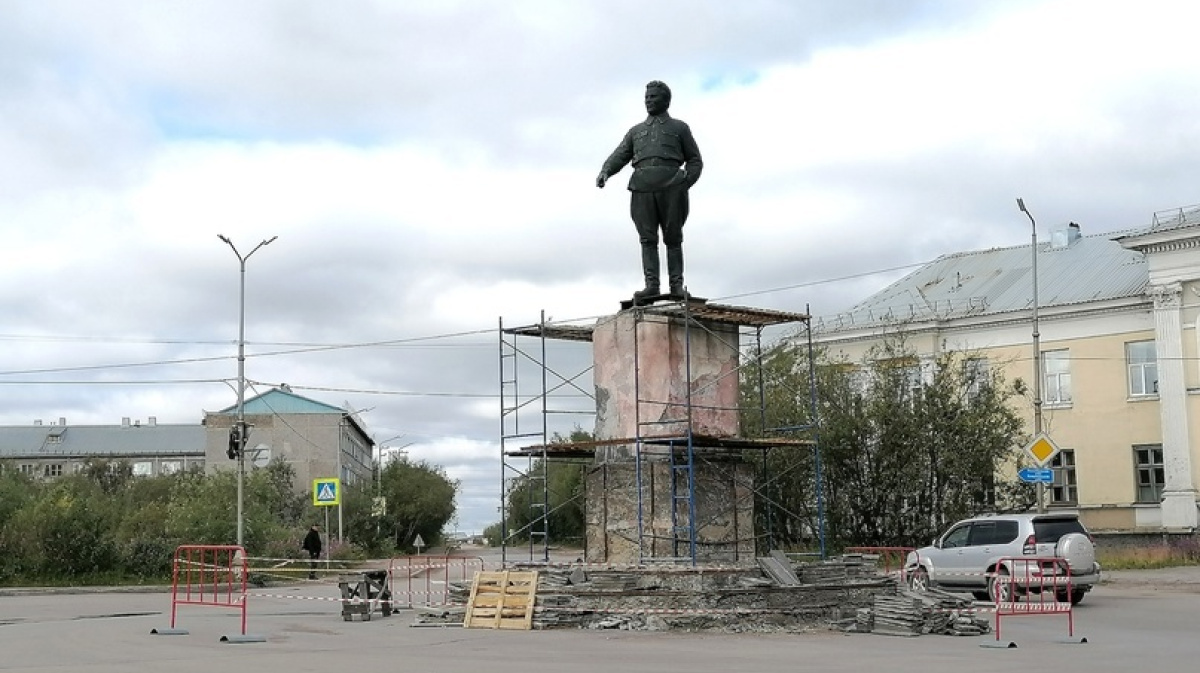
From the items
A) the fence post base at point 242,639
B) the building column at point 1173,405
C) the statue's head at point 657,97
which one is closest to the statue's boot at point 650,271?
the statue's head at point 657,97

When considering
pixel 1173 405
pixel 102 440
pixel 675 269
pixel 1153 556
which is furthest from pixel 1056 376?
pixel 102 440

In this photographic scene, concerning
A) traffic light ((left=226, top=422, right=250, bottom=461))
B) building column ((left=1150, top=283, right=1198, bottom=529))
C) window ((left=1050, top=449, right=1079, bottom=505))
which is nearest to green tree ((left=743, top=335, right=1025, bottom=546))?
building column ((left=1150, top=283, right=1198, bottom=529))

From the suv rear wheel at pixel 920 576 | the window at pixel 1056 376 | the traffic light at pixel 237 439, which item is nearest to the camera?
the suv rear wheel at pixel 920 576

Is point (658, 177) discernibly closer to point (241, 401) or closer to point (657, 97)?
point (657, 97)

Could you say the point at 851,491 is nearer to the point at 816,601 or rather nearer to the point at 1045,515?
the point at 1045,515

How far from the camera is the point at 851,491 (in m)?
38.7

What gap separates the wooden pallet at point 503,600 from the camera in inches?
717

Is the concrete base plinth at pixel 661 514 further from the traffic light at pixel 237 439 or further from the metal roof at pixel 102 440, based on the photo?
the metal roof at pixel 102 440

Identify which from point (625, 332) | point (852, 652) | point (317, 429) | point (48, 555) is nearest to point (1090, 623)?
point (852, 652)

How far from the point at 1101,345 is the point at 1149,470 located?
4.72 meters

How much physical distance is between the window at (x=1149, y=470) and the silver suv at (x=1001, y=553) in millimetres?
23356

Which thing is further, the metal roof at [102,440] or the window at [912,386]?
the metal roof at [102,440]

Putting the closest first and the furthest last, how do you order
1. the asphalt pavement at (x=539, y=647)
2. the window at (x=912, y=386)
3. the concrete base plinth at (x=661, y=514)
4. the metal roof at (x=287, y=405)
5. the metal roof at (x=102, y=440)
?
the asphalt pavement at (x=539, y=647) → the concrete base plinth at (x=661, y=514) → the window at (x=912, y=386) → the metal roof at (x=287, y=405) → the metal roof at (x=102, y=440)

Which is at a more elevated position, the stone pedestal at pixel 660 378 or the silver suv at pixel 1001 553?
the stone pedestal at pixel 660 378
